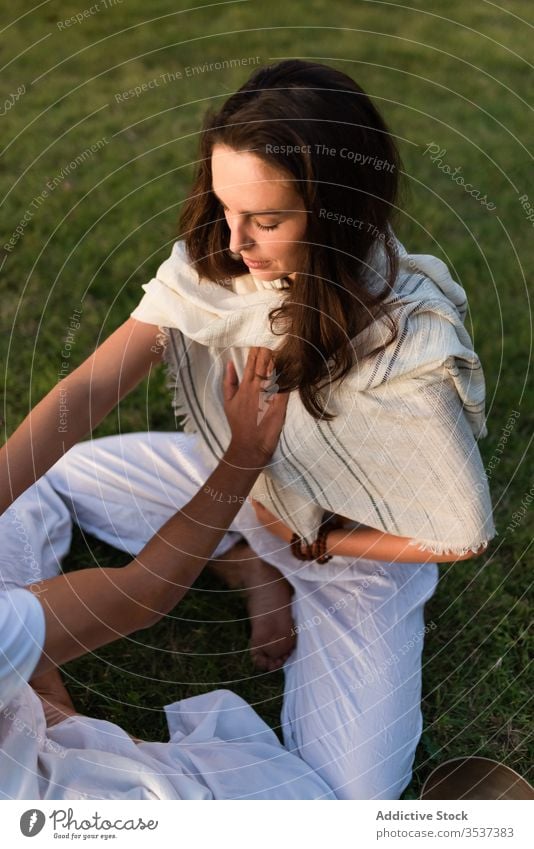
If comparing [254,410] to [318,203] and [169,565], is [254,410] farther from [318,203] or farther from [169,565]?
[318,203]

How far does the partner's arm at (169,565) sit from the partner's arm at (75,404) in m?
0.19

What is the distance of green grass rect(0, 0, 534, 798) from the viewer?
2152mm

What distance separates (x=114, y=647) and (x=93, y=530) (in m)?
0.33

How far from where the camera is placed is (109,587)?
1.72 m

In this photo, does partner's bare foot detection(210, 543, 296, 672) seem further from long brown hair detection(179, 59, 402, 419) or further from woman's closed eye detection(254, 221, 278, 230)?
woman's closed eye detection(254, 221, 278, 230)

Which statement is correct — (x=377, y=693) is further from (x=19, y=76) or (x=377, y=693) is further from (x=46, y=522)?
(x=19, y=76)

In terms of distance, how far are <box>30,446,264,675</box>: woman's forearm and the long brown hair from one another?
0.76ft

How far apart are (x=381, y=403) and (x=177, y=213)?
1757 millimetres

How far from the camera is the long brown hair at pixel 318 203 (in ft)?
5.11

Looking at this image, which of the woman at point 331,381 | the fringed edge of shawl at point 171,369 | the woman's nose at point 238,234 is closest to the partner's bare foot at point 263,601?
the woman at point 331,381

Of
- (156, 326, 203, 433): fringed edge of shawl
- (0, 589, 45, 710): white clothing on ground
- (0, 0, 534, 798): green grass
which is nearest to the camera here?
(0, 589, 45, 710): white clothing on ground

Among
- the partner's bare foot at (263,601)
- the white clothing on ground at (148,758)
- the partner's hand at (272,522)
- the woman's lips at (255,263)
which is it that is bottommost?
the white clothing on ground at (148,758)

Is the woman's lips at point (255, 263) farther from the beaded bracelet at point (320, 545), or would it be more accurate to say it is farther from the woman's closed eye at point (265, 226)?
the beaded bracelet at point (320, 545)
